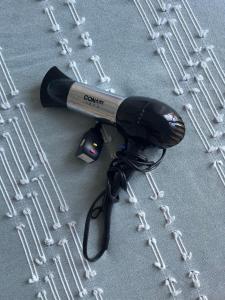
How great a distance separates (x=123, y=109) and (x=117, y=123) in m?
0.03

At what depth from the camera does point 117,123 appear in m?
0.79

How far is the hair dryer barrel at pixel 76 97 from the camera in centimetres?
79

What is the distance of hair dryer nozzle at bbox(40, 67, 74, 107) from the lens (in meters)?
0.82

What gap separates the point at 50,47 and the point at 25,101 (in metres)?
0.12

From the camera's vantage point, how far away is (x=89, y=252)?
0.81 meters

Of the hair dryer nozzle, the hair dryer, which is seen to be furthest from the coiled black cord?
the hair dryer nozzle

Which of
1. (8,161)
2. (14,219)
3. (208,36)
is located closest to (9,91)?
(8,161)

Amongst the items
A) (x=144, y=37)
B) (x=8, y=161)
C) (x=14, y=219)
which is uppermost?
(x=144, y=37)

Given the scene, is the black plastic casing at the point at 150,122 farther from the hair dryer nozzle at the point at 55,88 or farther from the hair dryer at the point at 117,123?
the hair dryer nozzle at the point at 55,88

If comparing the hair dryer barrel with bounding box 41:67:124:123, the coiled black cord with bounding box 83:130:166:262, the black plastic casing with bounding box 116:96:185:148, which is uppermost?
the hair dryer barrel with bounding box 41:67:124:123

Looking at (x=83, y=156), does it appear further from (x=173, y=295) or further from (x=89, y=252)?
(x=173, y=295)

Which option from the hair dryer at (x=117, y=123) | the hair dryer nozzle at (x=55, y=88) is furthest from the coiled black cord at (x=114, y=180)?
the hair dryer nozzle at (x=55, y=88)

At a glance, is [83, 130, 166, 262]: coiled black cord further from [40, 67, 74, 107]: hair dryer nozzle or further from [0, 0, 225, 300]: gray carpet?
[40, 67, 74, 107]: hair dryer nozzle

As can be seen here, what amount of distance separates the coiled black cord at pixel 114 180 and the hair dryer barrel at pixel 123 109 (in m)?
0.03
